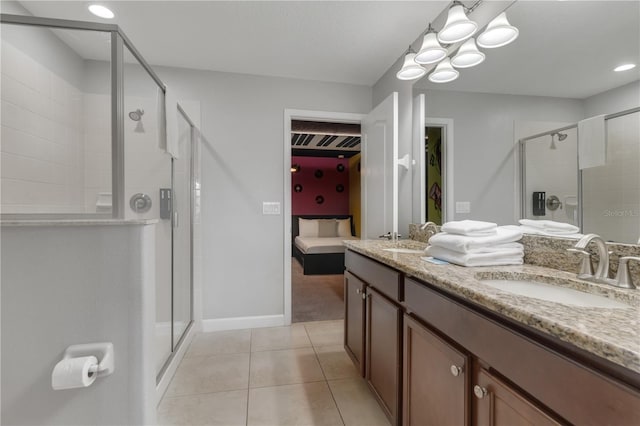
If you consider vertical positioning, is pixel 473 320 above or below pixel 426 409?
above

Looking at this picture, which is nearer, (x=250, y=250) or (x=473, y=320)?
(x=473, y=320)

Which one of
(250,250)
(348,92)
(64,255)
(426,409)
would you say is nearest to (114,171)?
(64,255)

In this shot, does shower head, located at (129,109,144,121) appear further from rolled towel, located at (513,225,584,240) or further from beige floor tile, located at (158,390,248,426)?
rolled towel, located at (513,225,584,240)

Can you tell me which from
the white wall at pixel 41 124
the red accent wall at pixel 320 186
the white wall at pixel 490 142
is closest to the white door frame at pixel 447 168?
the white wall at pixel 490 142

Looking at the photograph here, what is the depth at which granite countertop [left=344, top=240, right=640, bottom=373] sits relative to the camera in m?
0.50

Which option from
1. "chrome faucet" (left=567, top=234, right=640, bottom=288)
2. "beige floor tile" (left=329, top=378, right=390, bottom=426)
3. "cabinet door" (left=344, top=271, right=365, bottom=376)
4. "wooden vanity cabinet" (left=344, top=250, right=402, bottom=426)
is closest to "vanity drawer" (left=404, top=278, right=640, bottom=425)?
"wooden vanity cabinet" (left=344, top=250, right=402, bottom=426)

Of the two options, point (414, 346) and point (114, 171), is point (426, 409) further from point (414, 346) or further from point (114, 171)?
point (114, 171)

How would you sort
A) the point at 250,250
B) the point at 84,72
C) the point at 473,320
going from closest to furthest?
the point at 473,320
the point at 84,72
the point at 250,250

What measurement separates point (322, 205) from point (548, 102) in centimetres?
613

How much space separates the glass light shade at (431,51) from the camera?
1.72 m

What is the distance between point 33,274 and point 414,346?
4.56 feet

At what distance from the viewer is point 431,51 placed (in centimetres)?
173

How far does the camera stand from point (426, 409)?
106 centimetres

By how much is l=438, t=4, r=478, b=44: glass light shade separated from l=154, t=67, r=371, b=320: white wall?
1.51 metres
